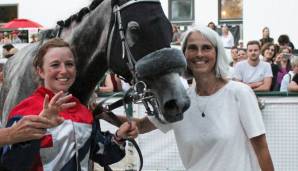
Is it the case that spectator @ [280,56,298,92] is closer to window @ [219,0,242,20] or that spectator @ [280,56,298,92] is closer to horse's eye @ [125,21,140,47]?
horse's eye @ [125,21,140,47]

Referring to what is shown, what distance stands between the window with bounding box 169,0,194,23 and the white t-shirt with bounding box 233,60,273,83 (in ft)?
33.5

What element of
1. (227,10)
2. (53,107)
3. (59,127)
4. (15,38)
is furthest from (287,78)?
(15,38)

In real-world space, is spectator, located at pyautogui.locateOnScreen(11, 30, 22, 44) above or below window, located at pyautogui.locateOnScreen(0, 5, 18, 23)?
below

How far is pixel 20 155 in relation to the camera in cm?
285

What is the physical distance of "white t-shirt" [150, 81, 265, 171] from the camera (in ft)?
12.2

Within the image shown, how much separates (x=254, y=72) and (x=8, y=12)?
14.6 meters

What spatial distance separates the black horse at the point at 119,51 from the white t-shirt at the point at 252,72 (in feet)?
18.3

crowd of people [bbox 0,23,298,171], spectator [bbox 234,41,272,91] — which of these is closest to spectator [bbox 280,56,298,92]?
spectator [bbox 234,41,272,91]

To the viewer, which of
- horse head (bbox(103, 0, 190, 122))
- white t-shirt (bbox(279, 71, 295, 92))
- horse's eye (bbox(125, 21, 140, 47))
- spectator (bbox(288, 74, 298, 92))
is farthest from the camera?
white t-shirt (bbox(279, 71, 295, 92))

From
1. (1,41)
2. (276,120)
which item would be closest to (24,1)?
(1,41)

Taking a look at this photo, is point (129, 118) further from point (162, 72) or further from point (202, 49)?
point (202, 49)

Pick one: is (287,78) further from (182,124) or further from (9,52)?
(182,124)

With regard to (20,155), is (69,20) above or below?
above

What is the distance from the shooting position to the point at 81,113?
329 centimetres
